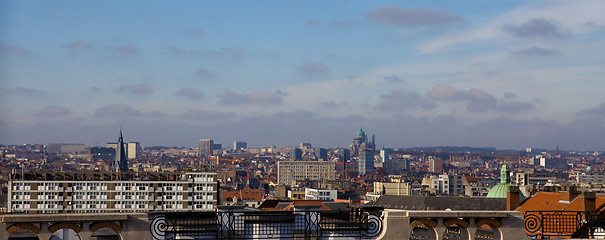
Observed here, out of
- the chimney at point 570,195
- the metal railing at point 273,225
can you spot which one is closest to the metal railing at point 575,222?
the metal railing at point 273,225

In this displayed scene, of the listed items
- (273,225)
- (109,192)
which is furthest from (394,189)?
(273,225)

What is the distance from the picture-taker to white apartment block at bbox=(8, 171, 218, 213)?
88.2 m

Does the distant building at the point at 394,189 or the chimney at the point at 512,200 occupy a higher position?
the chimney at the point at 512,200

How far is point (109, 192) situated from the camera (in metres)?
91.9

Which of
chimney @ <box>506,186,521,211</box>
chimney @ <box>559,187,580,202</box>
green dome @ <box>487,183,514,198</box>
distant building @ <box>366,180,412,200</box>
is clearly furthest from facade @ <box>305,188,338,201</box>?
chimney @ <box>559,187,580,202</box>

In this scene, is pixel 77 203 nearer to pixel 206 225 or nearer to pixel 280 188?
pixel 206 225

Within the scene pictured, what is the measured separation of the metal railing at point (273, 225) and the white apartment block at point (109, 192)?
236 ft

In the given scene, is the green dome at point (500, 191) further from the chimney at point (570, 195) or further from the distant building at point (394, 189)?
the distant building at point (394, 189)

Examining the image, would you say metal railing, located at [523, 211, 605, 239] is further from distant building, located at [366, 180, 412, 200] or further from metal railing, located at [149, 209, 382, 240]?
distant building, located at [366, 180, 412, 200]

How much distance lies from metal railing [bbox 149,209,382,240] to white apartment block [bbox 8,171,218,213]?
71.8 metres

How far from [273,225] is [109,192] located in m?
77.6

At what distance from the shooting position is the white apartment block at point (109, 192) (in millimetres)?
88250

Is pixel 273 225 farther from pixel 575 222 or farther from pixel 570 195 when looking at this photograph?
pixel 570 195

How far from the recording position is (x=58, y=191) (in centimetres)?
8944
